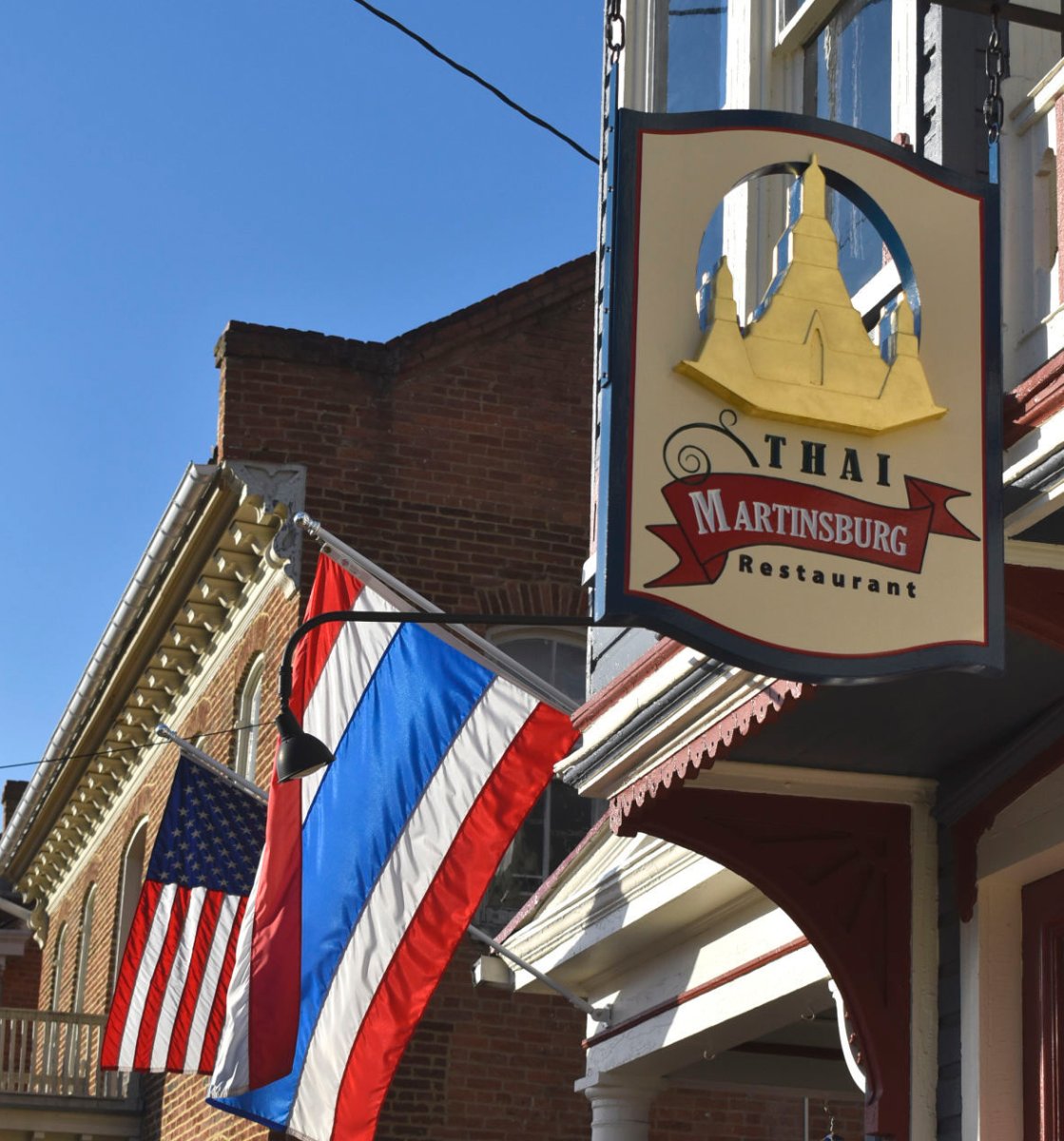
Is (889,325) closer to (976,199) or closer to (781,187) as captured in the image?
(976,199)

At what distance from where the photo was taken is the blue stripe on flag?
32.9 ft

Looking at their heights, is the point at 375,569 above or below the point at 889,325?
above

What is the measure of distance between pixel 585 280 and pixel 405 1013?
9.36 m

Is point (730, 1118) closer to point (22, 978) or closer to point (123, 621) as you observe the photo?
point (123, 621)

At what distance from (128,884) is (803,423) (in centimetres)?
1751

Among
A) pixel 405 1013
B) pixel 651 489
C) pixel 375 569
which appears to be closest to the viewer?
pixel 651 489

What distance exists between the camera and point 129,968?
1451 cm

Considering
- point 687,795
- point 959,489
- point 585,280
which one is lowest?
point 687,795

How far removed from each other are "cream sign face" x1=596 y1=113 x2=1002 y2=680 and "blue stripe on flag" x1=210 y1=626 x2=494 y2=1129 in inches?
174

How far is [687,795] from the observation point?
722 centimetres

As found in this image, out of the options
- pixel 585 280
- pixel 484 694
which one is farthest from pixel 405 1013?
pixel 585 280

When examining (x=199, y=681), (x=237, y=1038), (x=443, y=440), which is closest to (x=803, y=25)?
(x=237, y=1038)

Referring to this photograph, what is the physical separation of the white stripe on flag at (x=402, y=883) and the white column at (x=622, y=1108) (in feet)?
4.02

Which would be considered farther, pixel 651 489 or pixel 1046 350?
pixel 1046 350
